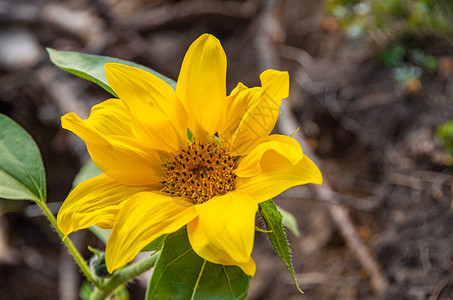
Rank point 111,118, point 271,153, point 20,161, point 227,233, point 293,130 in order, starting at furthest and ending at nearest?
point 293,130, point 20,161, point 111,118, point 271,153, point 227,233

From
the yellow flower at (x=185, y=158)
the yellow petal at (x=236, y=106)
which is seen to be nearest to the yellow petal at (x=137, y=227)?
the yellow flower at (x=185, y=158)

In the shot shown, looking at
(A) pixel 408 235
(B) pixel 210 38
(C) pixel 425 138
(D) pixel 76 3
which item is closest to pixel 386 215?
(A) pixel 408 235

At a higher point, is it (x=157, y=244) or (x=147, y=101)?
(x=147, y=101)

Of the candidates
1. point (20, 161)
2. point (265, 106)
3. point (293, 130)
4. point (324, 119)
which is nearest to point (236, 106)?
point (265, 106)

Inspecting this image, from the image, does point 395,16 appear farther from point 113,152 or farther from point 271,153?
point 113,152

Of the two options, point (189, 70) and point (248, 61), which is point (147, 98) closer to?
point (189, 70)

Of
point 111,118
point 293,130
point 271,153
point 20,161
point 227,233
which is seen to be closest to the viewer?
point 227,233

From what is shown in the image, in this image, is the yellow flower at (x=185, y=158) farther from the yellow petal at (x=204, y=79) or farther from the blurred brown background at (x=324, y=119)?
the blurred brown background at (x=324, y=119)
